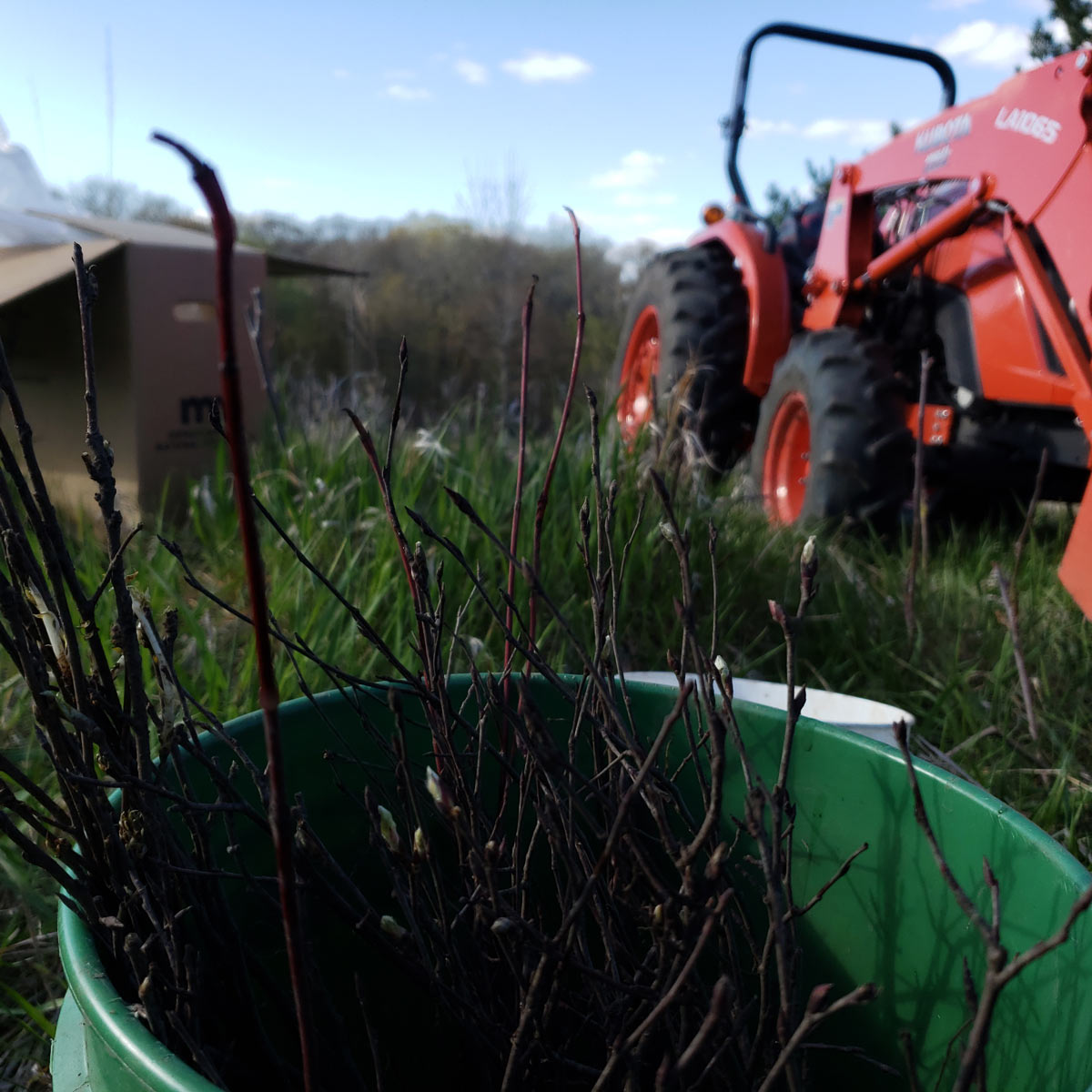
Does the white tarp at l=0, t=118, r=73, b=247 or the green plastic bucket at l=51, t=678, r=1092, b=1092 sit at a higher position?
the white tarp at l=0, t=118, r=73, b=247

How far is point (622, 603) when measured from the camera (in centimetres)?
169

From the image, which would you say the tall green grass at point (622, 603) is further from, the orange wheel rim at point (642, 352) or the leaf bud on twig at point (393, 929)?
the orange wheel rim at point (642, 352)

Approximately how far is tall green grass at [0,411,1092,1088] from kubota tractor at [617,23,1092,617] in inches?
8.2

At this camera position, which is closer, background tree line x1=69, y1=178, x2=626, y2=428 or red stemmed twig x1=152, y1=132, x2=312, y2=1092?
red stemmed twig x1=152, y1=132, x2=312, y2=1092

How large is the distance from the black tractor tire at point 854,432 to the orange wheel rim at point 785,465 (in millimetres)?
294

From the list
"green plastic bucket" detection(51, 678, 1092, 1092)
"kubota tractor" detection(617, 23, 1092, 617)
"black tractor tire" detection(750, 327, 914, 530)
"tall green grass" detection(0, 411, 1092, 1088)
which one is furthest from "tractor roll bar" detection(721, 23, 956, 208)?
"green plastic bucket" detection(51, 678, 1092, 1092)

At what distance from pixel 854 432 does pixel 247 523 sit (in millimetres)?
2286

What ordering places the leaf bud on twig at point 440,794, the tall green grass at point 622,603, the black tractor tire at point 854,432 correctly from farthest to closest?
1. the black tractor tire at point 854,432
2. the tall green grass at point 622,603
3. the leaf bud on twig at point 440,794

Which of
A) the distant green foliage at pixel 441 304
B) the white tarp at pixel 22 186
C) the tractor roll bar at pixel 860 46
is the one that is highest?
the tractor roll bar at pixel 860 46

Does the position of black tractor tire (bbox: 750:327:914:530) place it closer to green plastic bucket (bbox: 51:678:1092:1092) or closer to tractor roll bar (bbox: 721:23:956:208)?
tractor roll bar (bbox: 721:23:956:208)

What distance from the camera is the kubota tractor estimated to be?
1.82m

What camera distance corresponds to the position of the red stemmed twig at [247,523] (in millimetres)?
214

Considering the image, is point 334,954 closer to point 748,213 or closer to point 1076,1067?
point 1076,1067

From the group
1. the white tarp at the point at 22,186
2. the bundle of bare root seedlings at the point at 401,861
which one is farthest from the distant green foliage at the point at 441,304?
the bundle of bare root seedlings at the point at 401,861
